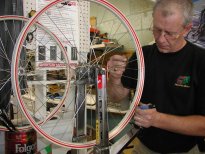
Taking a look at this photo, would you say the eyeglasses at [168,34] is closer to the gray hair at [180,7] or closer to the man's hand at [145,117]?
the gray hair at [180,7]

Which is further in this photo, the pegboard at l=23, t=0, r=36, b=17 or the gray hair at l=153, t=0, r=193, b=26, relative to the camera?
the pegboard at l=23, t=0, r=36, b=17

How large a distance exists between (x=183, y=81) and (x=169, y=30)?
0.22 m

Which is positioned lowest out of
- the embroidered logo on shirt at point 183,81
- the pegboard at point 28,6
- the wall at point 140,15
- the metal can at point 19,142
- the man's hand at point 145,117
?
the metal can at point 19,142

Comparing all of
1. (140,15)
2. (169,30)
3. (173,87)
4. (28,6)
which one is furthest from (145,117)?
(140,15)

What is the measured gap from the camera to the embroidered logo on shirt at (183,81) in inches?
37.0

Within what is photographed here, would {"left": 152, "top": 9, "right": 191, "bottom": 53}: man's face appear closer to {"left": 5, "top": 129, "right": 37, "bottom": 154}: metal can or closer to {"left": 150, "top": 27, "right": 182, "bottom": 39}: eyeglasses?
{"left": 150, "top": 27, "right": 182, "bottom": 39}: eyeglasses

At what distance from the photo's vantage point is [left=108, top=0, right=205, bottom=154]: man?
856 millimetres

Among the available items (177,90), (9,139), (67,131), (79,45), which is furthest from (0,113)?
(177,90)

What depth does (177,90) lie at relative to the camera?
964mm

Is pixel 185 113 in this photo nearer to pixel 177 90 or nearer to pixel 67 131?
pixel 177 90

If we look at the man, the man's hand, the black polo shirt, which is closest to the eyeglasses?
the man

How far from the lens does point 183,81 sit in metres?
0.95

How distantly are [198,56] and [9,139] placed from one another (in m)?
0.85

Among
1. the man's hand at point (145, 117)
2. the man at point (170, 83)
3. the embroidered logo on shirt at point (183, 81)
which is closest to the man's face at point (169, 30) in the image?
the man at point (170, 83)
